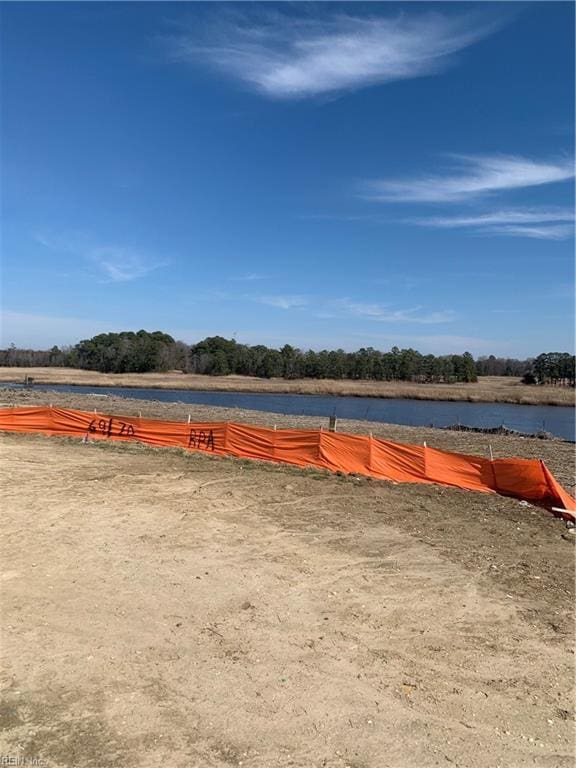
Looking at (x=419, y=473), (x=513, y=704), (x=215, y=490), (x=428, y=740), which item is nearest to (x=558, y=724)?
(x=513, y=704)

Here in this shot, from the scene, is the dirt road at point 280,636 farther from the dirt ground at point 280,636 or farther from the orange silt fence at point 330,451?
the orange silt fence at point 330,451

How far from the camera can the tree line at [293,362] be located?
135m

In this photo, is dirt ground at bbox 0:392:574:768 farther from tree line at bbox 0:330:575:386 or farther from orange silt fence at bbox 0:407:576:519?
tree line at bbox 0:330:575:386

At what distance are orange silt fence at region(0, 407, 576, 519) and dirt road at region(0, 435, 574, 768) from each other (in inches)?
88.5

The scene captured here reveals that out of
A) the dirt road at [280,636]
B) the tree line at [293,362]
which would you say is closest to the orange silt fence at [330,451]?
the dirt road at [280,636]

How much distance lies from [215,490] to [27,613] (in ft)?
24.7

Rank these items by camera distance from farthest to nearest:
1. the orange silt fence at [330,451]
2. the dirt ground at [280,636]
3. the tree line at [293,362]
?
1. the tree line at [293,362]
2. the orange silt fence at [330,451]
3. the dirt ground at [280,636]

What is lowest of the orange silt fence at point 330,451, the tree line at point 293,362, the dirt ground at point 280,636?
the dirt ground at point 280,636

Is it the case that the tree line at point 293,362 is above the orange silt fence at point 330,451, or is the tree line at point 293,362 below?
above

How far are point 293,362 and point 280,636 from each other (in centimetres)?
13802

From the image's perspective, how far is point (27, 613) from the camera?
20.9 feet

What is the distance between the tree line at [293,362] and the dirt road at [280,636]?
126 metres

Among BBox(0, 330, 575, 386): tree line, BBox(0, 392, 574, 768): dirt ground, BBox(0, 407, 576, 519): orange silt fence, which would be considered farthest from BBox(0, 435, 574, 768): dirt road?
BBox(0, 330, 575, 386): tree line

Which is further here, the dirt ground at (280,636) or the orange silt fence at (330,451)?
the orange silt fence at (330,451)
